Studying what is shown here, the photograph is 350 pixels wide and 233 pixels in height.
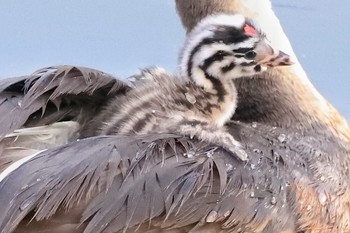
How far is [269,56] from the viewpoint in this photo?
1810 mm

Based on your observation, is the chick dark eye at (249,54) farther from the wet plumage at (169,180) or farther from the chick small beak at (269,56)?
the wet plumage at (169,180)

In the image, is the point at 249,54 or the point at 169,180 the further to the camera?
the point at 249,54

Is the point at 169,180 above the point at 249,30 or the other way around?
the other way around

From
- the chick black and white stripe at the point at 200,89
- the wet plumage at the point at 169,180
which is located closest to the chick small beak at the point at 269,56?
the chick black and white stripe at the point at 200,89

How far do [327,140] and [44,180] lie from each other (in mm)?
634

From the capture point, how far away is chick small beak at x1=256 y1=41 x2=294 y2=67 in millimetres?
1798

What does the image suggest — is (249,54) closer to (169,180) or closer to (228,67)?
(228,67)

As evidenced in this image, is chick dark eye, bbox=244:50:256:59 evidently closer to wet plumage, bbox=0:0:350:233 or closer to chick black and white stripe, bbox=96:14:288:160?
chick black and white stripe, bbox=96:14:288:160

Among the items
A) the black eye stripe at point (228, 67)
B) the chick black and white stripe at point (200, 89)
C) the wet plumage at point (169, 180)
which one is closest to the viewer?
the wet plumage at point (169, 180)

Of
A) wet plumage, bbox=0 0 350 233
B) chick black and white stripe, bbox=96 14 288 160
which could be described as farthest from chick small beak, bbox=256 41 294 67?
wet plumage, bbox=0 0 350 233

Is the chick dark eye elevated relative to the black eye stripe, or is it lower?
elevated

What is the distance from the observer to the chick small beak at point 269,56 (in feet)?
5.90

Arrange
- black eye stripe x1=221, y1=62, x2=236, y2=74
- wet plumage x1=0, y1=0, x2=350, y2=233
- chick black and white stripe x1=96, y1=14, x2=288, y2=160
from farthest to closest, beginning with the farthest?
black eye stripe x1=221, y1=62, x2=236, y2=74 → chick black and white stripe x1=96, y1=14, x2=288, y2=160 → wet plumage x1=0, y1=0, x2=350, y2=233

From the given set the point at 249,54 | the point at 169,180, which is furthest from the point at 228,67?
the point at 169,180
